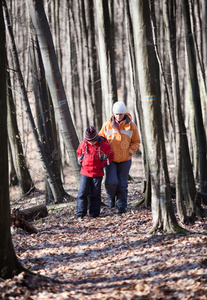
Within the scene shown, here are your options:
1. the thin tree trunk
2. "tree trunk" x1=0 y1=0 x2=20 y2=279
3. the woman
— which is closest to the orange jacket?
the woman

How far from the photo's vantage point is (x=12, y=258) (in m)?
3.98

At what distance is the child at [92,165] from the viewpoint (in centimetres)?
661

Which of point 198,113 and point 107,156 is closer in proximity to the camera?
point 107,156

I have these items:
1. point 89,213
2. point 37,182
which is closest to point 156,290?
point 89,213

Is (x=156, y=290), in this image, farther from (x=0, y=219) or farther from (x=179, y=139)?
(x=179, y=139)

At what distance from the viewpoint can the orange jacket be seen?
22.3 feet

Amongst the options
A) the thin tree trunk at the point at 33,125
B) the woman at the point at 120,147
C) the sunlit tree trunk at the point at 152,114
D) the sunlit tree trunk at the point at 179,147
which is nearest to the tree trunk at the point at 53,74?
the thin tree trunk at the point at 33,125

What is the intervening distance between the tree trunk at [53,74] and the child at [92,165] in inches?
42.2

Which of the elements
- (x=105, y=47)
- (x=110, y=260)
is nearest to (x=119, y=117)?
(x=105, y=47)

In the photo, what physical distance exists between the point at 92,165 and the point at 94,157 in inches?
6.8

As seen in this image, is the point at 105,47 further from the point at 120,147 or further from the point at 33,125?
the point at 120,147

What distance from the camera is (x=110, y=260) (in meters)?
4.73

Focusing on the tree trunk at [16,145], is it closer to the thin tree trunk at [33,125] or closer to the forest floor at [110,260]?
the thin tree trunk at [33,125]

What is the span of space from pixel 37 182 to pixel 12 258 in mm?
13913
